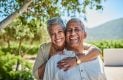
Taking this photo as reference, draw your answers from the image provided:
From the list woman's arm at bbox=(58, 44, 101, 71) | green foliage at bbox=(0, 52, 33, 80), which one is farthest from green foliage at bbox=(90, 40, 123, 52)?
woman's arm at bbox=(58, 44, 101, 71)

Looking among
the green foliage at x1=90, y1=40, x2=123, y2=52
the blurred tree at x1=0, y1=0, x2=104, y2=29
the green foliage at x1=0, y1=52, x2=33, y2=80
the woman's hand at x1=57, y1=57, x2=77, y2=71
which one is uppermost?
the blurred tree at x1=0, y1=0, x2=104, y2=29

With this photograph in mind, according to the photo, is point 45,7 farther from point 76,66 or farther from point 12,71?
point 76,66

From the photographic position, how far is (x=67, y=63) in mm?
2084

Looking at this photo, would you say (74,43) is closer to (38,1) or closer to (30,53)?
(38,1)

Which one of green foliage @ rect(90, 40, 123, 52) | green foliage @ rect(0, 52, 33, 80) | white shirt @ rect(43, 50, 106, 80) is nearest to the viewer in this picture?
white shirt @ rect(43, 50, 106, 80)

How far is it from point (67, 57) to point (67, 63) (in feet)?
0.20

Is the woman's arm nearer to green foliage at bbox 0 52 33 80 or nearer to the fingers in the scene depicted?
the fingers

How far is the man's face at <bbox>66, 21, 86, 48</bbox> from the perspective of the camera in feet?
6.93

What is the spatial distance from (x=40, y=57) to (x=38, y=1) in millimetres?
7194

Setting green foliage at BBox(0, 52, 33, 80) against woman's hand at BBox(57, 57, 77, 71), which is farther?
green foliage at BBox(0, 52, 33, 80)

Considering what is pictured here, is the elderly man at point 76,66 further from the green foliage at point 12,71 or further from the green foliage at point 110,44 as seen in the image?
the green foliage at point 110,44

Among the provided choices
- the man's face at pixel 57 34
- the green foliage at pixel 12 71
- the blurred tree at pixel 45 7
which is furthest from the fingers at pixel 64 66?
the green foliage at pixel 12 71

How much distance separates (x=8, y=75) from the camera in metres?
10.9

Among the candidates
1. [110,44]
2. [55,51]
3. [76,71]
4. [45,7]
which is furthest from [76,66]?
[110,44]
